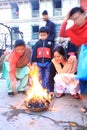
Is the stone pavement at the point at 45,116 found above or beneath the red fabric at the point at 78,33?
beneath

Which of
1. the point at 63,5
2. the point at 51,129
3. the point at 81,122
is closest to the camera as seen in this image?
the point at 51,129

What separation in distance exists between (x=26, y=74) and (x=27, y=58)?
32cm

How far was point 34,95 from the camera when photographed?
3.81 m

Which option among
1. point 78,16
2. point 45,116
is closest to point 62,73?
point 45,116

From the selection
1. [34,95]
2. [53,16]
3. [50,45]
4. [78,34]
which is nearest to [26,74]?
[50,45]

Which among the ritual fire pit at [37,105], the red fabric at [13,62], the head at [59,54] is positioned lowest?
the ritual fire pit at [37,105]

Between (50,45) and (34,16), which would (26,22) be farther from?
(50,45)

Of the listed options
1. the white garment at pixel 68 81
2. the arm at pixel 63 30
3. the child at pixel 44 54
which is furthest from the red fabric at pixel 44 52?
the arm at pixel 63 30

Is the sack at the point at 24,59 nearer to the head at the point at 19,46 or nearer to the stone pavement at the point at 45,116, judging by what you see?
the head at the point at 19,46

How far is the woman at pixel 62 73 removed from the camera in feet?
14.0

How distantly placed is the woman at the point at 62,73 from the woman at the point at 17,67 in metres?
0.63

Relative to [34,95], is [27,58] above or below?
above

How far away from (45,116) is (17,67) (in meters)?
1.59

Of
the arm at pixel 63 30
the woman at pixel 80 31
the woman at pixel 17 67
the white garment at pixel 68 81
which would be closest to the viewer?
the woman at pixel 80 31
